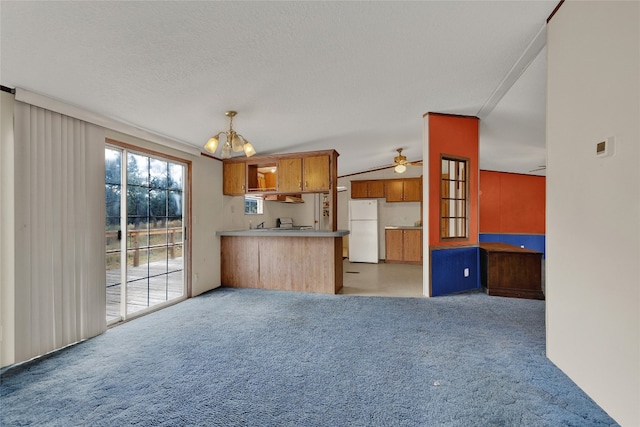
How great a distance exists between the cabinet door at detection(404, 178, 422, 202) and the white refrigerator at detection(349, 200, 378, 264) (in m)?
0.86

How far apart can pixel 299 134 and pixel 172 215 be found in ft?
7.12

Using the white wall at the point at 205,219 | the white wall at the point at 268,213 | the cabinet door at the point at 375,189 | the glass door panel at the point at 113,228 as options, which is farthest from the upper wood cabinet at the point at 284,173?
the cabinet door at the point at 375,189

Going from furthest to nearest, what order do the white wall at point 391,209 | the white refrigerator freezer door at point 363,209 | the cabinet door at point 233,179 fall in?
the white wall at point 391,209 → the white refrigerator freezer door at point 363,209 → the cabinet door at point 233,179

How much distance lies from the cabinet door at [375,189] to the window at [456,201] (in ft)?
9.29

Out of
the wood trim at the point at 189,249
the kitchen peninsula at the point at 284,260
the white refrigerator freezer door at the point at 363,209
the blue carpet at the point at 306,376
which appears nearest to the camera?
the blue carpet at the point at 306,376

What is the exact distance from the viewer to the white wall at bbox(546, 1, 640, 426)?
1.38 metres

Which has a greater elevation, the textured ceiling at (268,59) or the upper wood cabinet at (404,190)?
the textured ceiling at (268,59)

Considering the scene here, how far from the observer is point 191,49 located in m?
2.01

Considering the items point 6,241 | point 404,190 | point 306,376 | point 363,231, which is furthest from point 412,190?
point 6,241

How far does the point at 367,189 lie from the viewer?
779 centimetres

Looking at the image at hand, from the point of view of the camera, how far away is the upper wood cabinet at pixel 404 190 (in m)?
7.42

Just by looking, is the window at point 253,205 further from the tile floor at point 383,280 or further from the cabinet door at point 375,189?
the cabinet door at point 375,189

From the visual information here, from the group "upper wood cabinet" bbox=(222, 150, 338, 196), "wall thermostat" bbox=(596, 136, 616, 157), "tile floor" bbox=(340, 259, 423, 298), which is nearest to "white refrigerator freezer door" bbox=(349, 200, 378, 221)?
"tile floor" bbox=(340, 259, 423, 298)

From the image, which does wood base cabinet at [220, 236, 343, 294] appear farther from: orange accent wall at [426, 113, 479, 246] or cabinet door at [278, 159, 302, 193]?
orange accent wall at [426, 113, 479, 246]
